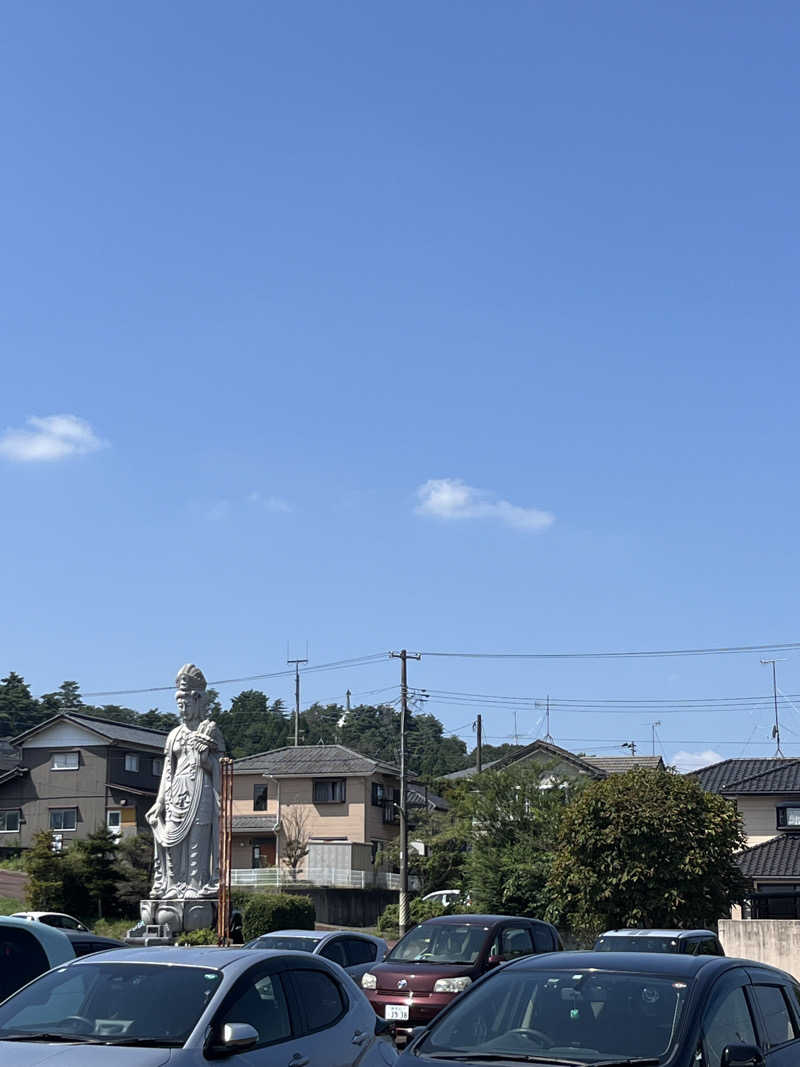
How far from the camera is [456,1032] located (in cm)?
727

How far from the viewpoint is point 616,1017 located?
23.0 feet

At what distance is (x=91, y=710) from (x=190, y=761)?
3410 inches

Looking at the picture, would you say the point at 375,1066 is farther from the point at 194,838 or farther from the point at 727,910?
the point at 727,910

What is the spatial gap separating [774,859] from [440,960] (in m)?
26.1

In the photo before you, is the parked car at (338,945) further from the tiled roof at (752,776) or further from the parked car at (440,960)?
the tiled roof at (752,776)

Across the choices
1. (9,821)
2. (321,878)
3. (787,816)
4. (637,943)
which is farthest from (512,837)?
(9,821)

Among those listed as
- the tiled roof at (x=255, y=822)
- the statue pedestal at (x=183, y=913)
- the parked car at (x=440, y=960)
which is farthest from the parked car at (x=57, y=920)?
the tiled roof at (x=255, y=822)

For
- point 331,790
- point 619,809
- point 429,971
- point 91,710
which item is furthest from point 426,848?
point 91,710

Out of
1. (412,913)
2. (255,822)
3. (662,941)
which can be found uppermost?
(662,941)

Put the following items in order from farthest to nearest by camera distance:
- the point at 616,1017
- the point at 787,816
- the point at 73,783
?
the point at 73,783 < the point at 787,816 < the point at 616,1017

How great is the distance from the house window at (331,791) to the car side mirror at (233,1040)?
57625 mm

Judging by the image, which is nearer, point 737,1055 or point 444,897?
point 737,1055

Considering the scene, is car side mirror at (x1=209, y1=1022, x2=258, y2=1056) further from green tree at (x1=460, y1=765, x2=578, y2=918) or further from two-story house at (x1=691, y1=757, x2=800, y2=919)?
green tree at (x1=460, y1=765, x2=578, y2=918)

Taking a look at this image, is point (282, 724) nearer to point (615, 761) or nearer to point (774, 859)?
point (615, 761)
